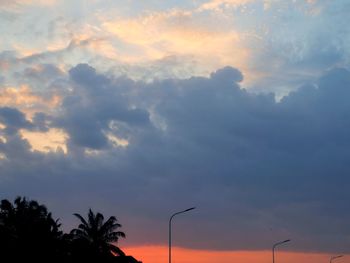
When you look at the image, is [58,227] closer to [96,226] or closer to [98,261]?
[98,261]

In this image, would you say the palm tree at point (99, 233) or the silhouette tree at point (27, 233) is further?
the palm tree at point (99, 233)

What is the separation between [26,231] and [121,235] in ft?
86.0

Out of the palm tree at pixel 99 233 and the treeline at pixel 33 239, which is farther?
the palm tree at pixel 99 233

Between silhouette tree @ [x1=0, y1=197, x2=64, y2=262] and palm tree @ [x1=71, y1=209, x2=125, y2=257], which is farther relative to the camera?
palm tree @ [x1=71, y1=209, x2=125, y2=257]

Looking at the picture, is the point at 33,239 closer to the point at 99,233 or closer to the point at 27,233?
the point at 27,233

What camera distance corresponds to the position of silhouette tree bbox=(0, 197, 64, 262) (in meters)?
53.5

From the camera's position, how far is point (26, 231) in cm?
5581

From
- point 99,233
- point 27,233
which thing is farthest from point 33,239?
point 99,233

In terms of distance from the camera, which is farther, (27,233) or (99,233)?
(99,233)

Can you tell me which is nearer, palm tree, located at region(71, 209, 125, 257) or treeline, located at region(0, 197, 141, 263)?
treeline, located at region(0, 197, 141, 263)

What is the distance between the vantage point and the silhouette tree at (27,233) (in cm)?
5347

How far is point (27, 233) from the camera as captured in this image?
183ft

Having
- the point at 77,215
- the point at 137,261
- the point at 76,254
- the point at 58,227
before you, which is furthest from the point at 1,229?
the point at 137,261

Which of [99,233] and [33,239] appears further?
[99,233]
